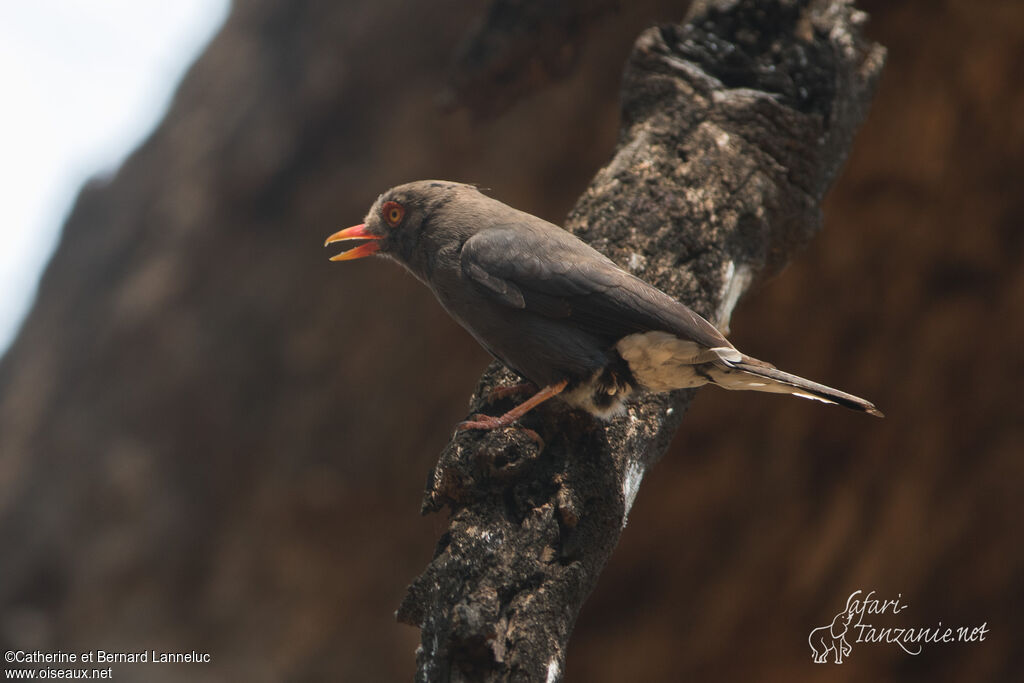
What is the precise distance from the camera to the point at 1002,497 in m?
5.88

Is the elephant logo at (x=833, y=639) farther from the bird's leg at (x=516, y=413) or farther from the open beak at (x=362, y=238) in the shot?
the open beak at (x=362, y=238)

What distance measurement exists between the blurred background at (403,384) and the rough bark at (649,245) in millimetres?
2320

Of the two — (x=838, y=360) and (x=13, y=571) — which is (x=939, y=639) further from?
(x=13, y=571)

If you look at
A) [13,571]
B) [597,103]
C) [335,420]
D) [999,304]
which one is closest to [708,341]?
[999,304]

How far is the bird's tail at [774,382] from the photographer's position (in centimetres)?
262

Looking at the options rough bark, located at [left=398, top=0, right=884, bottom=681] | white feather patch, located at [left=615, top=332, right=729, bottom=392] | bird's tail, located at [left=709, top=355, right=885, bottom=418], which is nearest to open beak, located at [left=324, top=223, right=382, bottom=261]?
rough bark, located at [left=398, top=0, right=884, bottom=681]

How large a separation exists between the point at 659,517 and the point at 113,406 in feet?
18.8

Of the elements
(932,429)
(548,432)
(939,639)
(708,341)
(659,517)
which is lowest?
(939,639)

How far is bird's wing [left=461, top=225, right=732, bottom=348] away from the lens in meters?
2.70

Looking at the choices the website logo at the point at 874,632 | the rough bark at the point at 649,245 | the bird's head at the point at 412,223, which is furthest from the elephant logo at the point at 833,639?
the bird's head at the point at 412,223

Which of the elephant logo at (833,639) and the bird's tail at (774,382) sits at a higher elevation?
the bird's tail at (774,382)

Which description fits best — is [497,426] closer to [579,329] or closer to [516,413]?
[516,413]

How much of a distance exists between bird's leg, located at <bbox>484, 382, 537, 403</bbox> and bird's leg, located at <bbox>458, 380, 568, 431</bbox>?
219 mm

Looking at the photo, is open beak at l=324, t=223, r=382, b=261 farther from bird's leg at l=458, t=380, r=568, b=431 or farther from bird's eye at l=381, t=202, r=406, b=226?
bird's leg at l=458, t=380, r=568, b=431
